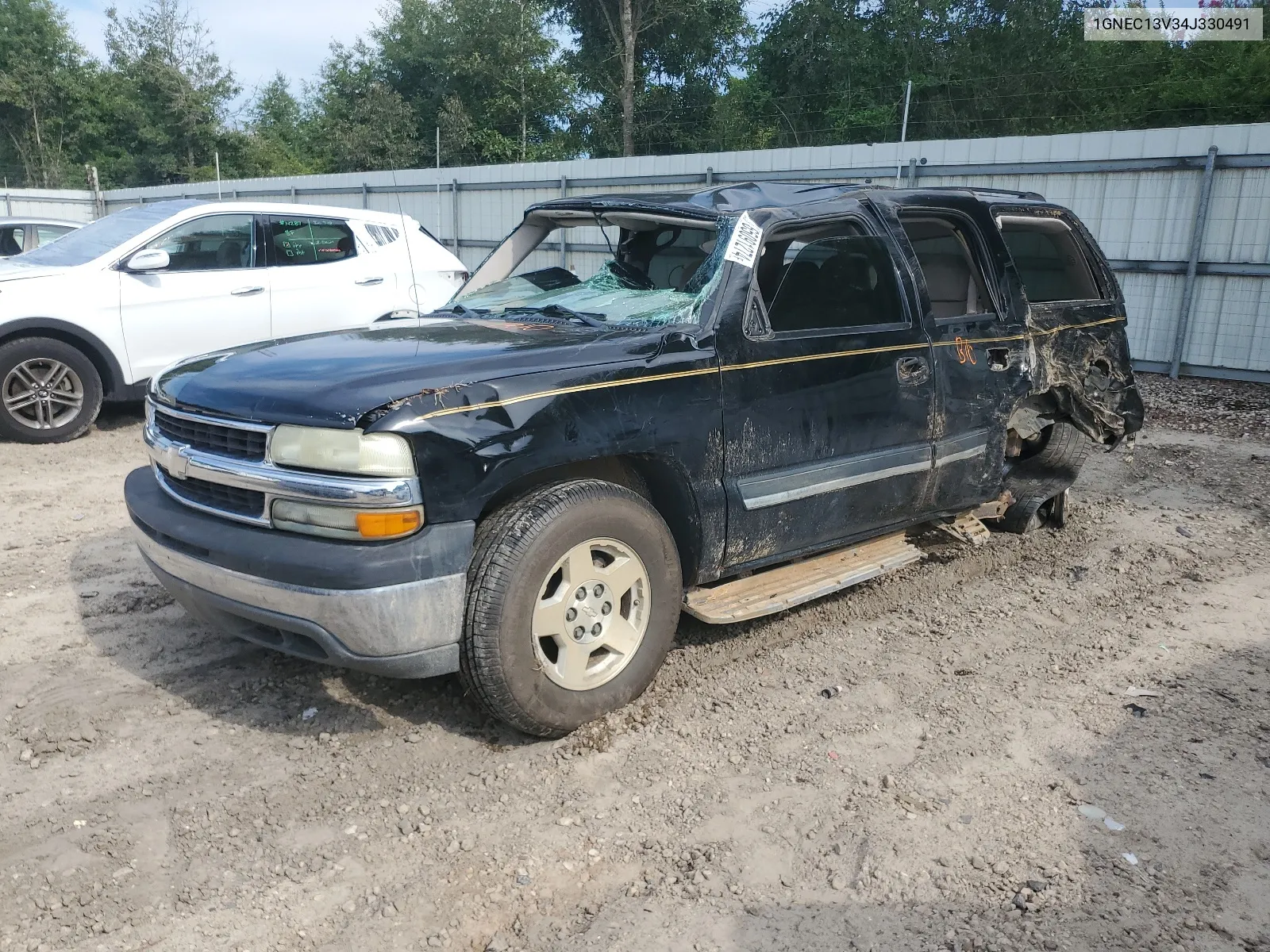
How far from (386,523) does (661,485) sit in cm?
111

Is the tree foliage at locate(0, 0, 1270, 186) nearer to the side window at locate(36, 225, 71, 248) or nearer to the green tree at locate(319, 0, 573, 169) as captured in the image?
the green tree at locate(319, 0, 573, 169)

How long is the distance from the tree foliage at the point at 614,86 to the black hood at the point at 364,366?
23.2m

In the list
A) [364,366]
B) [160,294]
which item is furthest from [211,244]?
[364,366]

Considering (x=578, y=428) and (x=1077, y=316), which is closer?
(x=578, y=428)

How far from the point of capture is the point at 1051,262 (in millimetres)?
5672

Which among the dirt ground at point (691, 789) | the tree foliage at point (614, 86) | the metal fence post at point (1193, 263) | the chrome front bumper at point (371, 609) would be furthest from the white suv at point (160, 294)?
the tree foliage at point (614, 86)

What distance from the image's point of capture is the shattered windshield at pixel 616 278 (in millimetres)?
3988

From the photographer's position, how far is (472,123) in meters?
37.5

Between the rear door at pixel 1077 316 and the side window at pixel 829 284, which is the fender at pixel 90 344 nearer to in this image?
the side window at pixel 829 284

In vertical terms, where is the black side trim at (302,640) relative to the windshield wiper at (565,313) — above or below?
below

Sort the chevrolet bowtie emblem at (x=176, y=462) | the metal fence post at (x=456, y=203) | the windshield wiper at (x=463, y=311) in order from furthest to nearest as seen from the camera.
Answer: the metal fence post at (x=456, y=203), the windshield wiper at (x=463, y=311), the chevrolet bowtie emblem at (x=176, y=462)

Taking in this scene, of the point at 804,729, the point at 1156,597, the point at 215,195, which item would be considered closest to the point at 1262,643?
the point at 1156,597

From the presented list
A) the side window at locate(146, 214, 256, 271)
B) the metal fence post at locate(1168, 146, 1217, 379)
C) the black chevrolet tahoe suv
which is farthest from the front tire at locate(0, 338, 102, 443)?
the metal fence post at locate(1168, 146, 1217, 379)

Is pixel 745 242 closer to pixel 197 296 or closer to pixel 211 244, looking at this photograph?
pixel 197 296
